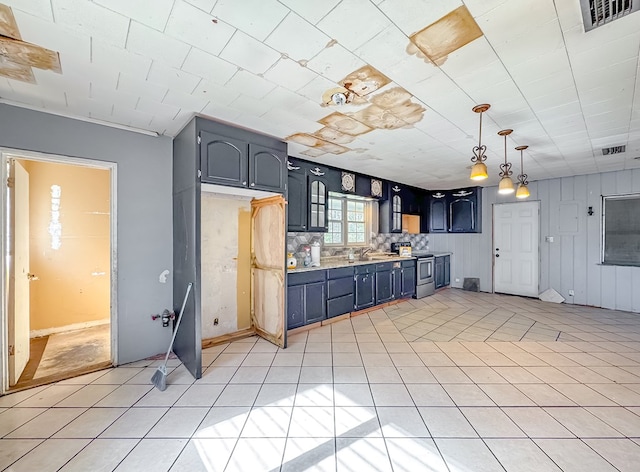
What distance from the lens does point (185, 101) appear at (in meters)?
2.37

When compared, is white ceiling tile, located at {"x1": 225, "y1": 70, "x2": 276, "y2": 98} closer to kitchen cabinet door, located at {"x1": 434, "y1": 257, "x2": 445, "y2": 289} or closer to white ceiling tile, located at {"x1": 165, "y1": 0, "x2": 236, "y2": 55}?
white ceiling tile, located at {"x1": 165, "y1": 0, "x2": 236, "y2": 55}

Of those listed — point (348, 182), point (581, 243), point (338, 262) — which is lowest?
point (338, 262)

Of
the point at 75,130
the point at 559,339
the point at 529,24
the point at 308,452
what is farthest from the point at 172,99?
the point at 559,339

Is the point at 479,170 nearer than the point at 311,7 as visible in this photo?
No

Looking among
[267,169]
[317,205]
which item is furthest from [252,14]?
[317,205]

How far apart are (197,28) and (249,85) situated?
0.60m

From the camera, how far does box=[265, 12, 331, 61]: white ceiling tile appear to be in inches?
60.2

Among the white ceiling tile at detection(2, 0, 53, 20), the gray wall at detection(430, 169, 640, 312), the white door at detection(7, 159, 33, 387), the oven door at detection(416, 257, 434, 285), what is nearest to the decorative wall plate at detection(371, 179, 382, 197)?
the oven door at detection(416, 257, 434, 285)

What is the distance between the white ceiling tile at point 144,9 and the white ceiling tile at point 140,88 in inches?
25.9

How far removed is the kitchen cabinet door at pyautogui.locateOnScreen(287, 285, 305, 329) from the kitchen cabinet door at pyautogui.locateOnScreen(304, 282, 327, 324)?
7 centimetres

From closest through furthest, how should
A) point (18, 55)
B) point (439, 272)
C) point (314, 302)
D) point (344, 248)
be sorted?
point (18, 55), point (314, 302), point (344, 248), point (439, 272)

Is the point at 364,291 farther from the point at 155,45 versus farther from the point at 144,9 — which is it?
the point at 144,9

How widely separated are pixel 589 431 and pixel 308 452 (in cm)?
196

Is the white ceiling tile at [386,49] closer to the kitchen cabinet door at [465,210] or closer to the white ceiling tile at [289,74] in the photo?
the white ceiling tile at [289,74]
